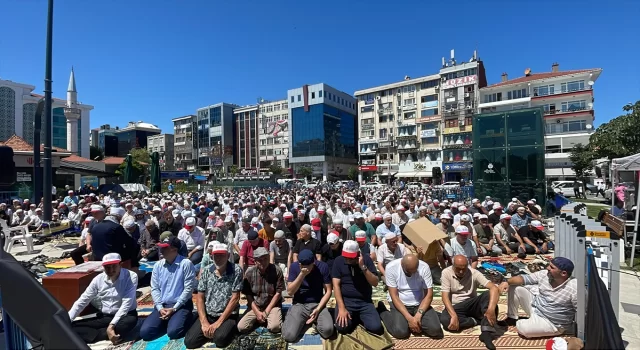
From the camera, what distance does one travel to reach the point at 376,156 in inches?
2395

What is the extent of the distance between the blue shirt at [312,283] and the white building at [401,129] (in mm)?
49797

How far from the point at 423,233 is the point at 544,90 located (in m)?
45.0

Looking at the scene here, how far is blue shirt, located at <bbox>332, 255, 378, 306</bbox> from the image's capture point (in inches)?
179

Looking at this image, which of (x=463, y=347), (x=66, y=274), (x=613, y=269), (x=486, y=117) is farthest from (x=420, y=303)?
(x=486, y=117)

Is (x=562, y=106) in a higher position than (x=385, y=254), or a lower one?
higher

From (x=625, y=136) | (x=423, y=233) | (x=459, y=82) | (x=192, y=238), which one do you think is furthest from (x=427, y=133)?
(x=192, y=238)

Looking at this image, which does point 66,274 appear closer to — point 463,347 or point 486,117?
point 463,347

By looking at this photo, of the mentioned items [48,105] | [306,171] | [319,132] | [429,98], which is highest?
[429,98]

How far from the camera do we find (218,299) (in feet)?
14.5

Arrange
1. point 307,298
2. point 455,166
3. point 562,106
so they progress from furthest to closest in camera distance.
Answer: point 455,166 < point 562,106 < point 307,298

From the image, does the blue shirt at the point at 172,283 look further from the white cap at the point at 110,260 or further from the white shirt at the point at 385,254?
the white shirt at the point at 385,254

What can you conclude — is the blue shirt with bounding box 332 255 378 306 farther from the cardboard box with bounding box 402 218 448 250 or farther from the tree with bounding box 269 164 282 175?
the tree with bounding box 269 164 282 175

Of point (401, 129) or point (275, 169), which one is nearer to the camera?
point (401, 129)

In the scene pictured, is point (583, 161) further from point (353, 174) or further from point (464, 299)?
point (353, 174)
